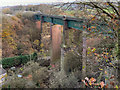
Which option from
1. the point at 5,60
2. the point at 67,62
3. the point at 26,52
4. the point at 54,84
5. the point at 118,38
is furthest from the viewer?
the point at 26,52

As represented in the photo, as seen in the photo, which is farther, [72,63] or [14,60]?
[14,60]

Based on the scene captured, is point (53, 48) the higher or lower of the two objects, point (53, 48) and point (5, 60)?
the higher

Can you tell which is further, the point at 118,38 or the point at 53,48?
the point at 53,48

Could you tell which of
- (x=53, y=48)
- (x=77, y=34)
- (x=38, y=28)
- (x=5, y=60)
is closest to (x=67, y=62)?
(x=77, y=34)

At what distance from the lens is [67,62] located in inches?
341

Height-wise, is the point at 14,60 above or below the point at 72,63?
below

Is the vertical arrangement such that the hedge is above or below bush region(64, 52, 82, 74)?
below

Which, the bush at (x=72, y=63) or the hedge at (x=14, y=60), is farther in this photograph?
the hedge at (x=14, y=60)

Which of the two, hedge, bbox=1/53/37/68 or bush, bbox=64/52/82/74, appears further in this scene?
hedge, bbox=1/53/37/68

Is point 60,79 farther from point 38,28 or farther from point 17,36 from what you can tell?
point 38,28

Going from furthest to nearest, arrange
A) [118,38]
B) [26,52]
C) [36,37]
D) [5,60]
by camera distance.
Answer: [36,37] → [26,52] → [5,60] → [118,38]

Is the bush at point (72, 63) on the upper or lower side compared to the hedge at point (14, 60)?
upper

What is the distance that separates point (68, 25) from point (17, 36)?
30.0 ft

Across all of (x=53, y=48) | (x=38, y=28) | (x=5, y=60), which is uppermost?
(x=38, y=28)
